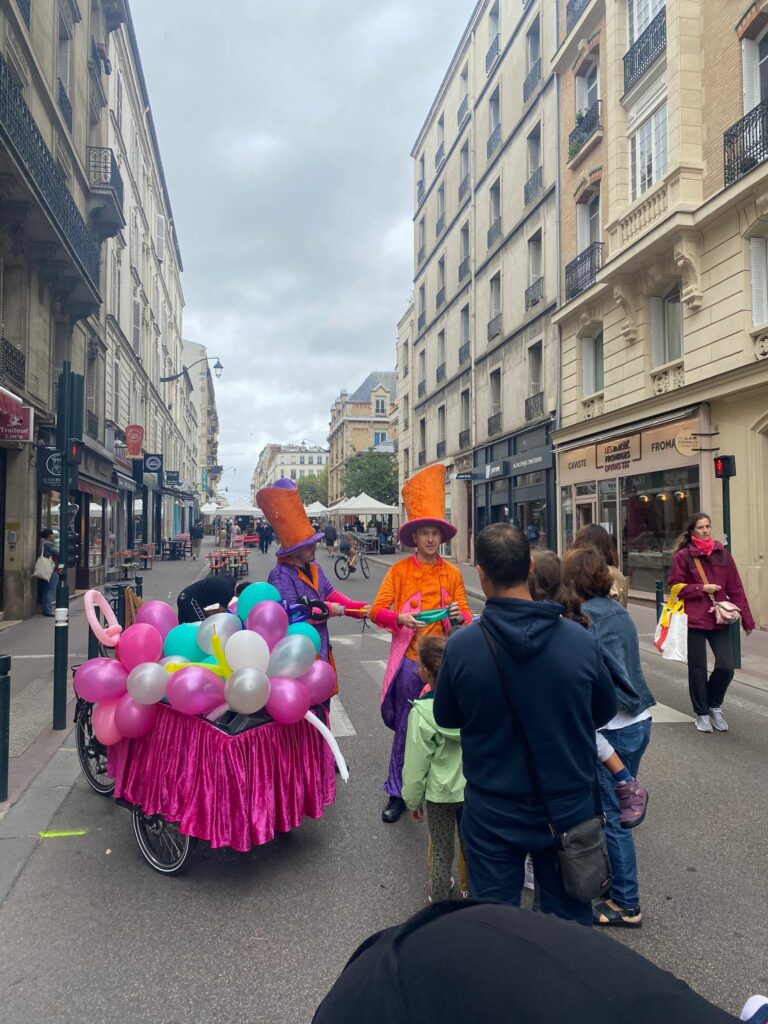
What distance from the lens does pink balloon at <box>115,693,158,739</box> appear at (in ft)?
11.6

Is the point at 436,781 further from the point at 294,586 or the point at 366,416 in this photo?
the point at 366,416

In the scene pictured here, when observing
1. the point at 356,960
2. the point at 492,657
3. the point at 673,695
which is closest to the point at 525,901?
the point at 492,657

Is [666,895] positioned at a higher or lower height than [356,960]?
lower

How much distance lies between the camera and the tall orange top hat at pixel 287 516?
477 cm

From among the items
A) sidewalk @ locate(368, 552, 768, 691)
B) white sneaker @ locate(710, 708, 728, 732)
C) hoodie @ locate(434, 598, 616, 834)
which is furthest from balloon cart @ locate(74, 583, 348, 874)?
sidewalk @ locate(368, 552, 768, 691)

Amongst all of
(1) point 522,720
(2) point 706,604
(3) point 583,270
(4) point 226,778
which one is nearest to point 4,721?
(4) point 226,778

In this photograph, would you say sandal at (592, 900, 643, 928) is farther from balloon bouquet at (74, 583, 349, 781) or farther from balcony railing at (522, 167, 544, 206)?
balcony railing at (522, 167, 544, 206)

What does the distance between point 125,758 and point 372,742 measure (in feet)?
8.18

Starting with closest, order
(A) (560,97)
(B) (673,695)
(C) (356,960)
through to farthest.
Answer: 1. (C) (356,960)
2. (B) (673,695)
3. (A) (560,97)

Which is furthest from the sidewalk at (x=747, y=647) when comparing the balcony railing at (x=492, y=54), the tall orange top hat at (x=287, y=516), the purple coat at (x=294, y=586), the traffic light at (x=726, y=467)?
the balcony railing at (x=492, y=54)

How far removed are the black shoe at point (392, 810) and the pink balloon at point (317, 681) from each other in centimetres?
95

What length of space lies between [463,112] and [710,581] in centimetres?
3097

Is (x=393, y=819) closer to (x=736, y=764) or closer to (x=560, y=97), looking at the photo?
(x=736, y=764)

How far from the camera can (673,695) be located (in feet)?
24.7
